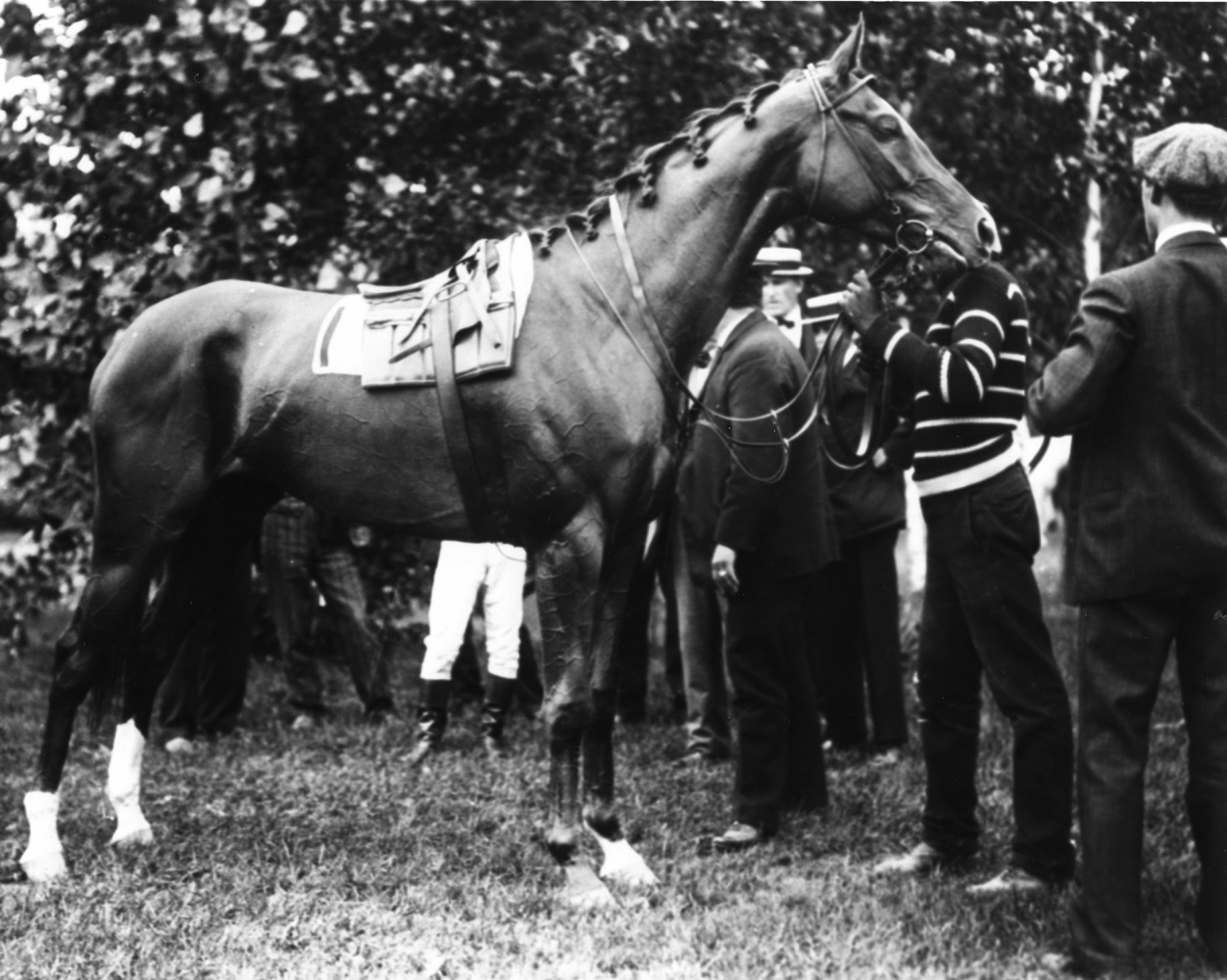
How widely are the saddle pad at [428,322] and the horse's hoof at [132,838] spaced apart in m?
2.06

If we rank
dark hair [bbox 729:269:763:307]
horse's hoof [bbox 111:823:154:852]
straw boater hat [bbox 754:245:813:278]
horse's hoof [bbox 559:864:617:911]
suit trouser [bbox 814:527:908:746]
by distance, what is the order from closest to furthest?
horse's hoof [bbox 559:864:617:911] < horse's hoof [bbox 111:823:154:852] < dark hair [bbox 729:269:763:307] < straw boater hat [bbox 754:245:813:278] < suit trouser [bbox 814:527:908:746]

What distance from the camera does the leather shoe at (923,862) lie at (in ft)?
17.0

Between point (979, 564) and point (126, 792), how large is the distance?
3.52 m

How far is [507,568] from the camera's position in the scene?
298 inches

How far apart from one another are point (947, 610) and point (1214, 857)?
4.60 feet

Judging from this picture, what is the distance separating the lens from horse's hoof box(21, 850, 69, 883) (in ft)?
16.6

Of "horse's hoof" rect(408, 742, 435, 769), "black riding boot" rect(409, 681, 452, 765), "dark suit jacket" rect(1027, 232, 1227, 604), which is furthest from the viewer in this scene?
"black riding boot" rect(409, 681, 452, 765)

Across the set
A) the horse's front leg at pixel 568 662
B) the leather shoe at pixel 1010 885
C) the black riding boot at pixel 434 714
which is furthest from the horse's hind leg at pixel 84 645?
the leather shoe at pixel 1010 885

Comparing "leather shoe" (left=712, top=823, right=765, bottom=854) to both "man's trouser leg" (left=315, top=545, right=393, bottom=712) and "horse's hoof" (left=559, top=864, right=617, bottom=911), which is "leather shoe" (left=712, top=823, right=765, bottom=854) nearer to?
"horse's hoof" (left=559, top=864, right=617, bottom=911)

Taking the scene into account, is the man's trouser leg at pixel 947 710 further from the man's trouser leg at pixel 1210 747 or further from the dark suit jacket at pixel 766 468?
the man's trouser leg at pixel 1210 747

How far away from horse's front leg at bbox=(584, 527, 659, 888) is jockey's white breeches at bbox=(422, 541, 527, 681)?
7.52ft

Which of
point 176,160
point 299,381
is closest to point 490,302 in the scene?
Answer: point 299,381

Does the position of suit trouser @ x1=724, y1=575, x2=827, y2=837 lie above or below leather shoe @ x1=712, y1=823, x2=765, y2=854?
above

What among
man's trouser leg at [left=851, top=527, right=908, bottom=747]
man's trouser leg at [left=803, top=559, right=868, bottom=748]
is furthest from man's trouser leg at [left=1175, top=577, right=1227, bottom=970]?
man's trouser leg at [left=803, top=559, right=868, bottom=748]
